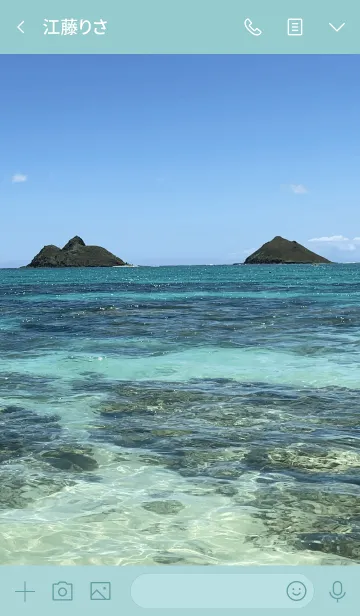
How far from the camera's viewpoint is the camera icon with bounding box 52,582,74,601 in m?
2.98

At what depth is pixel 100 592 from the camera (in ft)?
9.76

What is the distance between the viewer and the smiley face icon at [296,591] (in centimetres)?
305

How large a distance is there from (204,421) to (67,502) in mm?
4167

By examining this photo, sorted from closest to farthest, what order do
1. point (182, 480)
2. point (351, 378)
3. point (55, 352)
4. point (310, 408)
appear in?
point (182, 480) < point (310, 408) < point (351, 378) < point (55, 352)

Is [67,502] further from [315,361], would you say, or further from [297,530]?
[315,361]

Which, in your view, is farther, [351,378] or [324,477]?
[351,378]

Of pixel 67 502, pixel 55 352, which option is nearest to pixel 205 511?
pixel 67 502

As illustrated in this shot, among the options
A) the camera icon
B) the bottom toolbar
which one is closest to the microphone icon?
the bottom toolbar

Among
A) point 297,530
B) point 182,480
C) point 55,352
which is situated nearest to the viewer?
point 297,530

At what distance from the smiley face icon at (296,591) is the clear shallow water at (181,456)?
289 centimetres

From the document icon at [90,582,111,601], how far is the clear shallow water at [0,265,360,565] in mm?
2975

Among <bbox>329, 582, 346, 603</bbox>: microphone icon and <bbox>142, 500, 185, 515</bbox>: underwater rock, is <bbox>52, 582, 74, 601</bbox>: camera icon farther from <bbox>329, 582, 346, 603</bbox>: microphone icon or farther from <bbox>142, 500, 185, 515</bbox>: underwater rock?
<bbox>142, 500, 185, 515</bbox>: underwater rock

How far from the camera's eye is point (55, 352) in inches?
796

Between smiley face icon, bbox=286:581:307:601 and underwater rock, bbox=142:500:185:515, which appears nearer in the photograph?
smiley face icon, bbox=286:581:307:601
